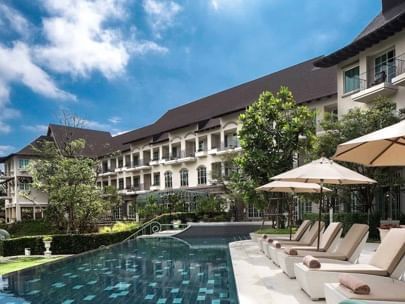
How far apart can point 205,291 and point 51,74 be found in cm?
3090

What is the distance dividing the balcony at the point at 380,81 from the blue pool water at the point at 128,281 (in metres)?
10.3

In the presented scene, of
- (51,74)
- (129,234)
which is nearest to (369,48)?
(129,234)

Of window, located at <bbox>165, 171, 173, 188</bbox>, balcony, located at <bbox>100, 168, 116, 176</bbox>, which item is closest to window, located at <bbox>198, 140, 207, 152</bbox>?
window, located at <bbox>165, 171, 173, 188</bbox>

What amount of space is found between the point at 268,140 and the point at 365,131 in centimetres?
369

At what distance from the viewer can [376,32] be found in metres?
17.4

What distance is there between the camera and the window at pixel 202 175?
3678cm

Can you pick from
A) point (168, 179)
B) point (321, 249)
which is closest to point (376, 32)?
point (321, 249)

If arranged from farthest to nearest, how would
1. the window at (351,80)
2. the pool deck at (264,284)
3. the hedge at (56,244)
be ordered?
the window at (351,80) < the hedge at (56,244) < the pool deck at (264,284)

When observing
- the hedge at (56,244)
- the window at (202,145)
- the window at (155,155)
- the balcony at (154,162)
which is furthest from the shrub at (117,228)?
the window at (155,155)

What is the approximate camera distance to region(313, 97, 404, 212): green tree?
15117mm

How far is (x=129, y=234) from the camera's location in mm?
20344

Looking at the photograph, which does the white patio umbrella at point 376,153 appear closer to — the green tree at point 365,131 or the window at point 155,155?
the green tree at point 365,131

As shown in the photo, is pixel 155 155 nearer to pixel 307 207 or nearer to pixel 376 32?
pixel 307 207

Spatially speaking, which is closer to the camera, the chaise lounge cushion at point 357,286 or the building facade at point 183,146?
the chaise lounge cushion at point 357,286
